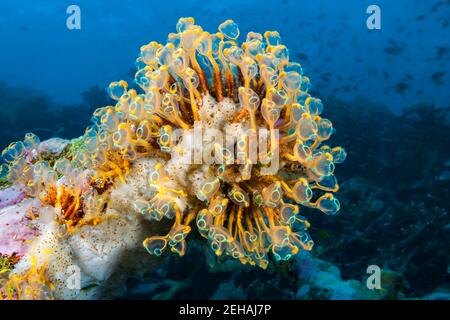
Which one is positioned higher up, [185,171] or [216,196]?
[185,171]

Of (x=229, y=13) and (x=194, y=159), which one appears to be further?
(x=229, y=13)

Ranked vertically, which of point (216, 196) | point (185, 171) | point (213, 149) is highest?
point (213, 149)

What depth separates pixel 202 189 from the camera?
2250mm

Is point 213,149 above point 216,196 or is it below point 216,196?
above

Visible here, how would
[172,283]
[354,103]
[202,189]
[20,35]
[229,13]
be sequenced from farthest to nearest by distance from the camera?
[20,35], [229,13], [354,103], [172,283], [202,189]

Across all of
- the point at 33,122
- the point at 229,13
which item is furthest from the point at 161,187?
the point at 229,13

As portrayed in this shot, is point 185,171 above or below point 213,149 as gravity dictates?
below

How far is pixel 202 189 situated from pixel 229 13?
34070mm

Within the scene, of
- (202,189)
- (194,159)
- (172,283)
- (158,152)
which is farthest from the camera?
(172,283)
